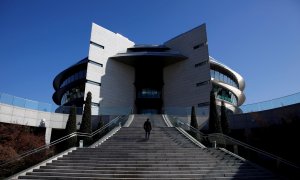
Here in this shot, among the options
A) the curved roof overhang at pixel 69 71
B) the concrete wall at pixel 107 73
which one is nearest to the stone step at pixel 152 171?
the concrete wall at pixel 107 73

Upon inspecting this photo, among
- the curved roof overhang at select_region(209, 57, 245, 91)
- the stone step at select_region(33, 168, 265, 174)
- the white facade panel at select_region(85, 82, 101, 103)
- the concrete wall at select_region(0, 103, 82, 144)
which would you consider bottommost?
the stone step at select_region(33, 168, 265, 174)

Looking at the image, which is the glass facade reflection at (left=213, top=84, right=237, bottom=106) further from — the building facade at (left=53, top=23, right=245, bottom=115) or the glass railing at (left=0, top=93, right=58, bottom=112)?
the glass railing at (left=0, top=93, right=58, bottom=112)

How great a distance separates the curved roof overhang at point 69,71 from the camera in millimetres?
44000

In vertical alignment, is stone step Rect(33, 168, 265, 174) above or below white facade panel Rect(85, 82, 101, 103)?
below

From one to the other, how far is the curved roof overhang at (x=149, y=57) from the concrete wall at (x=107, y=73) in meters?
1.40

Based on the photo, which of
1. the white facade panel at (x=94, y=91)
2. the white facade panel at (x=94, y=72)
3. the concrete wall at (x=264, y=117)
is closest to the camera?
the concrete wall at (x=264, y=117)

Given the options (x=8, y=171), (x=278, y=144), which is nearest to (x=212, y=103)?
(x=278, y=144)

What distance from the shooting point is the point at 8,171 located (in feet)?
44.6

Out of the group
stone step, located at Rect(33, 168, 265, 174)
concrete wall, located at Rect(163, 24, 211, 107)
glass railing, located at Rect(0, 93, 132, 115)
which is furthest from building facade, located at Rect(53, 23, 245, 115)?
stone step, located at Rect(33, 168, 265, 174)

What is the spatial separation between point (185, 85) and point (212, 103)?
15.3 m

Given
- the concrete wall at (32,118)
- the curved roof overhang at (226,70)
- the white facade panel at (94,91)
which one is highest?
the curved roof overhang at (226,70)

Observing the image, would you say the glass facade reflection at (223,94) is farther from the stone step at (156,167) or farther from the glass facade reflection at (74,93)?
the stone step at (156,167)

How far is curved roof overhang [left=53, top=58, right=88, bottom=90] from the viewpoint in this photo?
144 ft

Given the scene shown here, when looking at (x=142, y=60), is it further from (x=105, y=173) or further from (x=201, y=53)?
(x=105, y=173)
